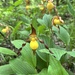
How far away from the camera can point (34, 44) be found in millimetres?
1646

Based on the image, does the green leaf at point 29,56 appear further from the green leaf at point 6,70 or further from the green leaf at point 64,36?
the green leaf at point 64,36

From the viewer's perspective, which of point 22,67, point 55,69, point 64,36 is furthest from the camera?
point 64,36

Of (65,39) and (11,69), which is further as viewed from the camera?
(65,39)

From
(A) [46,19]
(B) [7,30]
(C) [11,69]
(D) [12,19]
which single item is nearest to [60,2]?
(D) [12,19]

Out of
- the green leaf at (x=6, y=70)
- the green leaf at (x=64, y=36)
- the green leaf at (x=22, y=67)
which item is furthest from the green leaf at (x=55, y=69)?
the green leaf at (x=64, y=36)

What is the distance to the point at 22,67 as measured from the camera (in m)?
1.75

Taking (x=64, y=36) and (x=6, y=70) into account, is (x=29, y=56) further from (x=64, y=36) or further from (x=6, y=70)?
(x=64, y=36)

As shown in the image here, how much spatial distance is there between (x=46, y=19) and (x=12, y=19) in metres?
0.85

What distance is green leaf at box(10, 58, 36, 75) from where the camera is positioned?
1723 millimetres

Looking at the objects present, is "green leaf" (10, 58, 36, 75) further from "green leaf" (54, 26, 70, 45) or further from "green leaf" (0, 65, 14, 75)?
"green leaf" (54, 26, 70, 45)

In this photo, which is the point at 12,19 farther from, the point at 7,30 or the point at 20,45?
the point at 20,45

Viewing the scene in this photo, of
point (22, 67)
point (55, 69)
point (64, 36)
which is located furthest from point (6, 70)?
point (64, 36)

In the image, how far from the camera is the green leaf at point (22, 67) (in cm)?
172

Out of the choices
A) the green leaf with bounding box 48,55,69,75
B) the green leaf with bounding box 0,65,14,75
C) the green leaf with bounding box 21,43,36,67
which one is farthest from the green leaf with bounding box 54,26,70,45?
the green leaf with bounding box 48,55,69,75
